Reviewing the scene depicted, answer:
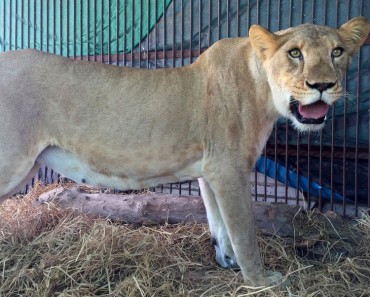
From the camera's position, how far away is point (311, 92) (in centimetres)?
276

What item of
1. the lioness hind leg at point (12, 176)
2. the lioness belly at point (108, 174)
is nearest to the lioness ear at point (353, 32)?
the lioness belly at point (108, 174)

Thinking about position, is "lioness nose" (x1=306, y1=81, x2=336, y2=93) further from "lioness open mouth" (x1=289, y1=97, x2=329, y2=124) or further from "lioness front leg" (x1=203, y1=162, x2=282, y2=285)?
"lioness front leg" (x1=203, y1=162, x2=282, y2=285)

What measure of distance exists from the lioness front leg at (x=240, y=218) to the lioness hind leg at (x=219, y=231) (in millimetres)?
413

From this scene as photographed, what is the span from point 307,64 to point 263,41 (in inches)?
12.2

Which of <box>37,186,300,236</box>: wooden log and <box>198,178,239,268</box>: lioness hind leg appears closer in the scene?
<box>198,178,239,268</box>: lioness hind leg

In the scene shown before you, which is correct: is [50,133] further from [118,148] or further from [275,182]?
[275,182]

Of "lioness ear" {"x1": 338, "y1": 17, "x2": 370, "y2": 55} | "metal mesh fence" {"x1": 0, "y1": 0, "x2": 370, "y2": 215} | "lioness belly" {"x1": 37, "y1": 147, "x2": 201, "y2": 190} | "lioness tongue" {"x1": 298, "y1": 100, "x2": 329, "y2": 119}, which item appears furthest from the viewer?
"metal mesh fence" {"x1": 0, "y1": 0, "x2": 370, "y2": 215}

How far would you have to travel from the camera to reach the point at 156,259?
11.3 feet

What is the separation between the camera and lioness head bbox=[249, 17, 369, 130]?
277cm

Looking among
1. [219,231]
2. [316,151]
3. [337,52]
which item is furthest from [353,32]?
[316,151]

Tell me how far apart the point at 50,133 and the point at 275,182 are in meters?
2.32

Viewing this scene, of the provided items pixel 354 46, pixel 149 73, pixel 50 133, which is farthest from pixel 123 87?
pixel 354 46

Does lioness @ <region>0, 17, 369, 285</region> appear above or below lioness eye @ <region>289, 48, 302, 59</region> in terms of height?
below

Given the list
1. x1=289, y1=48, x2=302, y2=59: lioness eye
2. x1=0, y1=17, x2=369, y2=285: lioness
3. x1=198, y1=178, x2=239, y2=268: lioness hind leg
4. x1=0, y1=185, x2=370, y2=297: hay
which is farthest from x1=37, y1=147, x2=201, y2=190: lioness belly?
x1=289, y1=48, x2=302, y2=59: lioness eye
